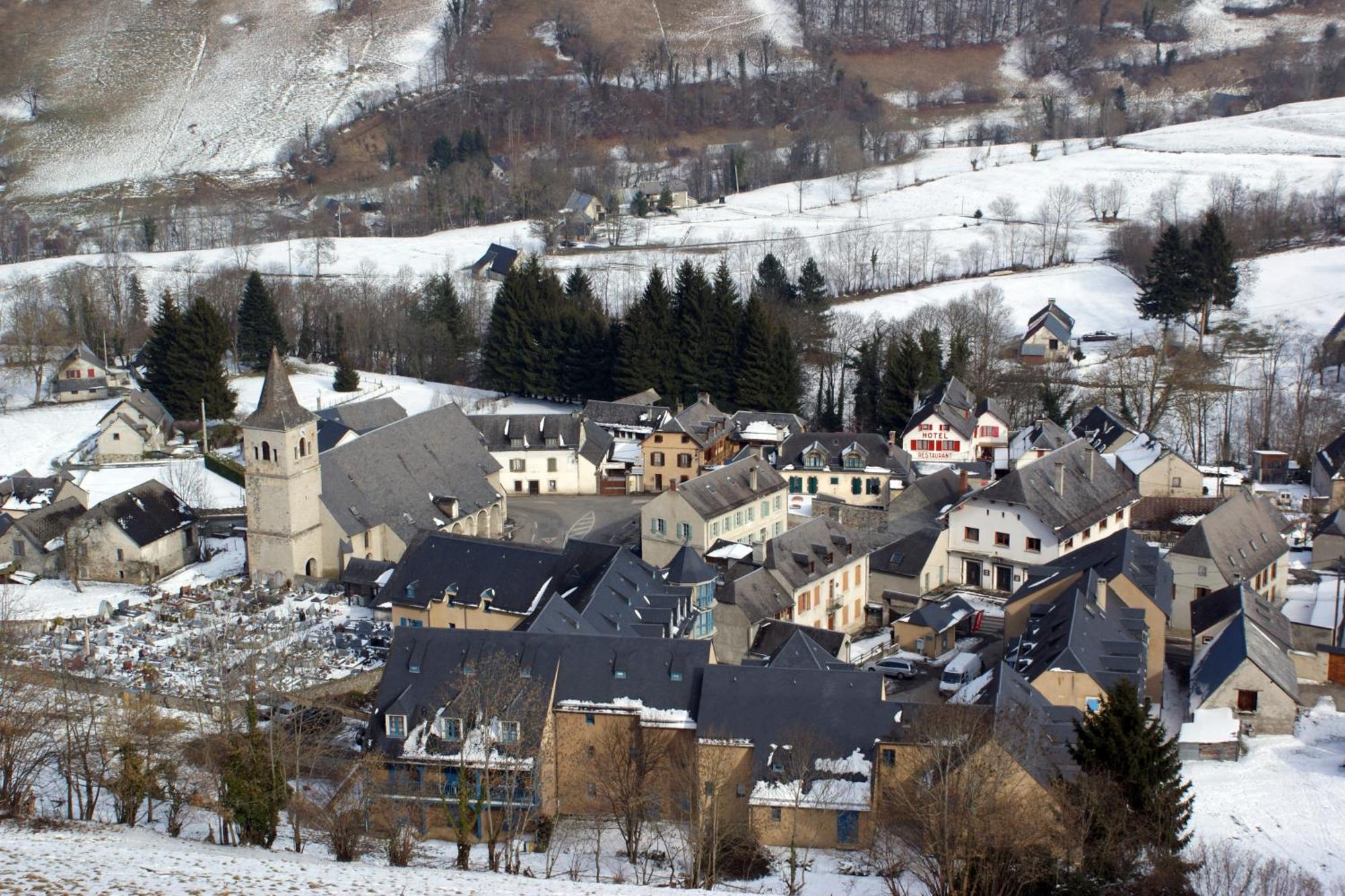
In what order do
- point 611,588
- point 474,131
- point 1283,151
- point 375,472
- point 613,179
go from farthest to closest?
point 474,131 < point 613,179 < point 1283,151 < point 375,472 < point 611,588

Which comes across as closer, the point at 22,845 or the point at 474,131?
the point at 22,845

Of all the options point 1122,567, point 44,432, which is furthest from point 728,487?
point 44,432

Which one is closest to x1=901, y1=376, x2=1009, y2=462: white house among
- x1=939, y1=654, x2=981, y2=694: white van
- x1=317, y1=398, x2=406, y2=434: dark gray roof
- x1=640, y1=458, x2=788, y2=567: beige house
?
x1=640, y1=458, x2=788, y2=567: beige house

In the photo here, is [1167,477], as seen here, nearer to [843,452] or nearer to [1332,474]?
[1332,474]

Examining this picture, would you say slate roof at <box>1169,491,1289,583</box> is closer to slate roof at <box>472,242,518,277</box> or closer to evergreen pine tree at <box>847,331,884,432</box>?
evergreen pine tree at <box>847,331,884,432</box>

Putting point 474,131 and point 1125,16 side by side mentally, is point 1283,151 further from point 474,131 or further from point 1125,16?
point 474,131

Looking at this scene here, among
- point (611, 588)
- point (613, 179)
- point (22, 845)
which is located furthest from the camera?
point (613, 179)

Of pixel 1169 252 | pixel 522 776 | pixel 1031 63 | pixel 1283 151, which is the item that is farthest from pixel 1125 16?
pixel 522 776
